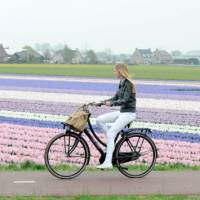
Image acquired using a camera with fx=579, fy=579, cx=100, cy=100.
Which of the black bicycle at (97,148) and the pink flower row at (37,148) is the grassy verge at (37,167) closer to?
the pink flower row at (37,148)

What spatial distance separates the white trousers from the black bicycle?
9cm

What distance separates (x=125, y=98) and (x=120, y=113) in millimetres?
225

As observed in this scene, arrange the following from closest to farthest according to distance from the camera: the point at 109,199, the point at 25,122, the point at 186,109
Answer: the point at 109,199
the point at 25,122
the point at 186,109

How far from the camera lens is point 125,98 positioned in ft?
25.0

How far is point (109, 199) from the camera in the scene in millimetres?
6336

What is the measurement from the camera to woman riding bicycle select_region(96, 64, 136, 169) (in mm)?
7594

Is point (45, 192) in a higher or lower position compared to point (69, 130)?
lower

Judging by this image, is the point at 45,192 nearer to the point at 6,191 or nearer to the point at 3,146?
the point at 6,191

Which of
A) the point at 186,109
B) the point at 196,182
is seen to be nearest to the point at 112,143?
the point at 196,182

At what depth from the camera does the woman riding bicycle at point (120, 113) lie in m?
7.59

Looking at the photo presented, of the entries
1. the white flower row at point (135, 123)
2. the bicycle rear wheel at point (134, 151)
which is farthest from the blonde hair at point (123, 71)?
A: the white flower row at point (135, 123)

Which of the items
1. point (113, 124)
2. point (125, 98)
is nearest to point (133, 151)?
point (113, 124)

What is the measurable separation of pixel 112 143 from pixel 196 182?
1192mm

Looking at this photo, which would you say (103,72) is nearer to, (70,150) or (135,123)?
(135,123)
